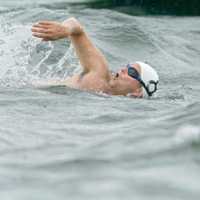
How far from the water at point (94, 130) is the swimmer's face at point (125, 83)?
0.36 meters

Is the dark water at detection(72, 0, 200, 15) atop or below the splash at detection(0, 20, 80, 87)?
below

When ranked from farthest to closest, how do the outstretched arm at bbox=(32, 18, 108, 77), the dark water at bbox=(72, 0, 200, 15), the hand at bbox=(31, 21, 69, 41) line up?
the dark water at bbox=(72, 0, 200, 15) → the outstretched arm at bbox=(32, 18, 108, 77) → the hand at bbox=(31, 21, 69, 41)

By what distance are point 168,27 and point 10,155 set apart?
12326 millimetres

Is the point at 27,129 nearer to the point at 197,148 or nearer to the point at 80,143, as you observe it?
the point at 80,143

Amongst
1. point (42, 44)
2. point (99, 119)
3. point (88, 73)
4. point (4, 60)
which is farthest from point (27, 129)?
point (42, 44)

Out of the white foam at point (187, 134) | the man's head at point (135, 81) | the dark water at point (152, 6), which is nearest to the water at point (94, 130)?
the white foam at point (187, 134)

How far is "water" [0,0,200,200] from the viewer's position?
5168 mm

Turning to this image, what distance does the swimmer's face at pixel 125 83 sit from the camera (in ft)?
33.7

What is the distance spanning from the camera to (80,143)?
686cm

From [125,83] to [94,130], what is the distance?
2787mm

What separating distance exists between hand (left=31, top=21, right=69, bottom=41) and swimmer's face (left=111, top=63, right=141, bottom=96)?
1171 mm

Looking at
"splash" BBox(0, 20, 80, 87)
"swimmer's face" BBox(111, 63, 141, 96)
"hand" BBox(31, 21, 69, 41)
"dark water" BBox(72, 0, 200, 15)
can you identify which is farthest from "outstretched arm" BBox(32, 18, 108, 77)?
"dark water" BBox(72, 0, 200, 15)

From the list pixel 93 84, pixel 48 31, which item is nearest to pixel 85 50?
pixel 93 84

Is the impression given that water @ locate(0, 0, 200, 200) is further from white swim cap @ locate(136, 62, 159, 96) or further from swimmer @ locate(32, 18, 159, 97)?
white swim cap @ locate(136, 62, 159, 96)
